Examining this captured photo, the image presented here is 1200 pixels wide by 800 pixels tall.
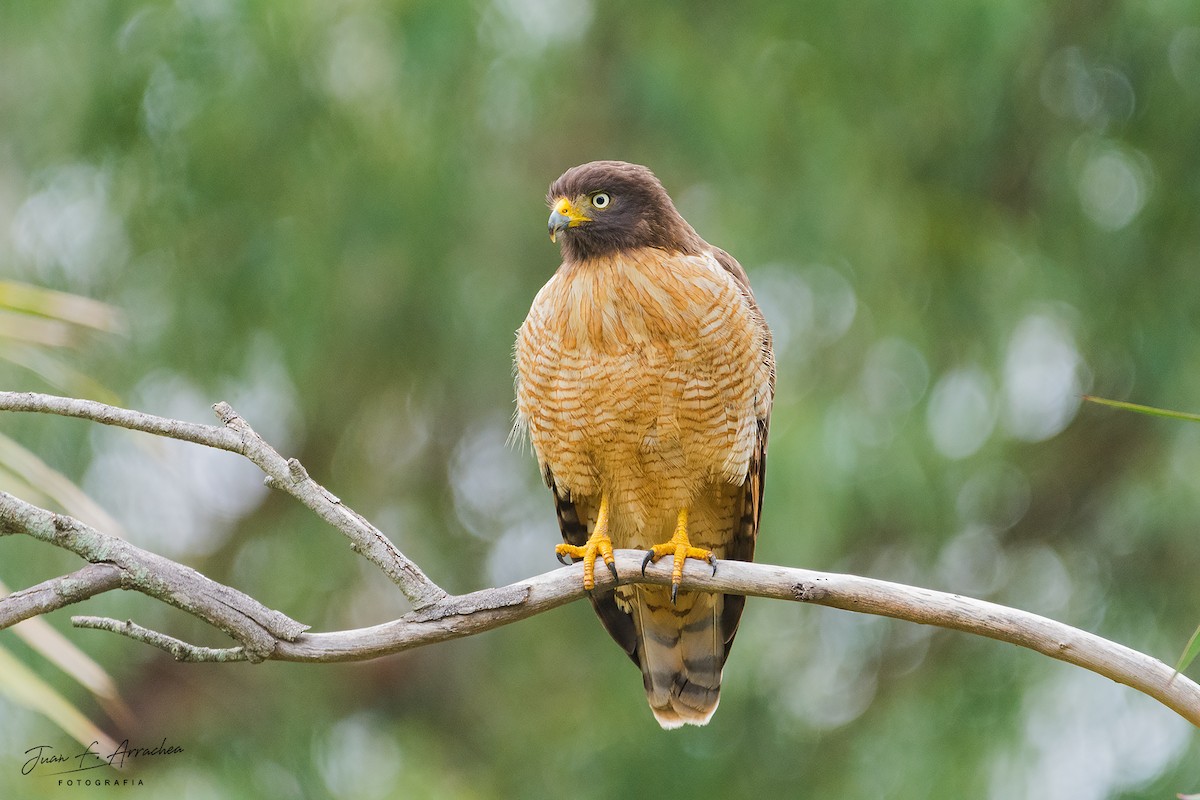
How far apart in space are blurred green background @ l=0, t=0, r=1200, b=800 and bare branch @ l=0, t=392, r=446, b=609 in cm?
341

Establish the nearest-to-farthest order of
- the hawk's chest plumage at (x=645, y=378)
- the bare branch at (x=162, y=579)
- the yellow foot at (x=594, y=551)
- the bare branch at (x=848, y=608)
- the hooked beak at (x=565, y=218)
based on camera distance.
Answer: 1. the bare branch at (x=162, y=579)
2. the bare branch at (x=848, y=608)
3. the yellow foot at (x=594, y=551)
4. the hawk's chest plumage at (x=645, y=378)
5. the hooked beak at (x=565, y=218)

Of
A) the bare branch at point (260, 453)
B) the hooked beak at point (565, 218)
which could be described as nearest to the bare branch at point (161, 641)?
the bare branch at point (260, 453)

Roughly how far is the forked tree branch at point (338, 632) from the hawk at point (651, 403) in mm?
562

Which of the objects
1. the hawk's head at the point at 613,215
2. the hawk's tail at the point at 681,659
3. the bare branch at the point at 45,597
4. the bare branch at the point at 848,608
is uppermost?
the hawk's head at the point at 613,215

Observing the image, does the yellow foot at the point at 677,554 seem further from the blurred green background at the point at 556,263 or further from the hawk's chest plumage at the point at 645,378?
the blurred green background at the point at 556,263

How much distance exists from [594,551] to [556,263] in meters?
3.66

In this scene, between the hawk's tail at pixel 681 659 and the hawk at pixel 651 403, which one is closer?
the hawk at pixel 651 403

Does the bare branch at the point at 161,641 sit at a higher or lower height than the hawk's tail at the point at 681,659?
lower

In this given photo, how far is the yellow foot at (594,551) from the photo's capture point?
3.14 meters

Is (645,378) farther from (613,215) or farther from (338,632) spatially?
(338,632)

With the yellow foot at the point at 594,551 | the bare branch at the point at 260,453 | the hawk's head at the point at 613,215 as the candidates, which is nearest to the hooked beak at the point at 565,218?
the hawk's head at the point at 613,215

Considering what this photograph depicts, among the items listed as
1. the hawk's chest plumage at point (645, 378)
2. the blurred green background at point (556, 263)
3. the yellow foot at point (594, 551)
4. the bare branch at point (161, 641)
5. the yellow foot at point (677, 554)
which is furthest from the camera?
the blurred green background at point (556, 263)

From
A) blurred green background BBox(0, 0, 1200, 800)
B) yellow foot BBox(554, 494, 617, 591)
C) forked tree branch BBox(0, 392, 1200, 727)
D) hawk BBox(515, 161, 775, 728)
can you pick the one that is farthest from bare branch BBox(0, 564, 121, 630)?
blurred green background BBox(0, 0, 1200, 800)

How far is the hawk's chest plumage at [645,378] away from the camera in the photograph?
3607mm
